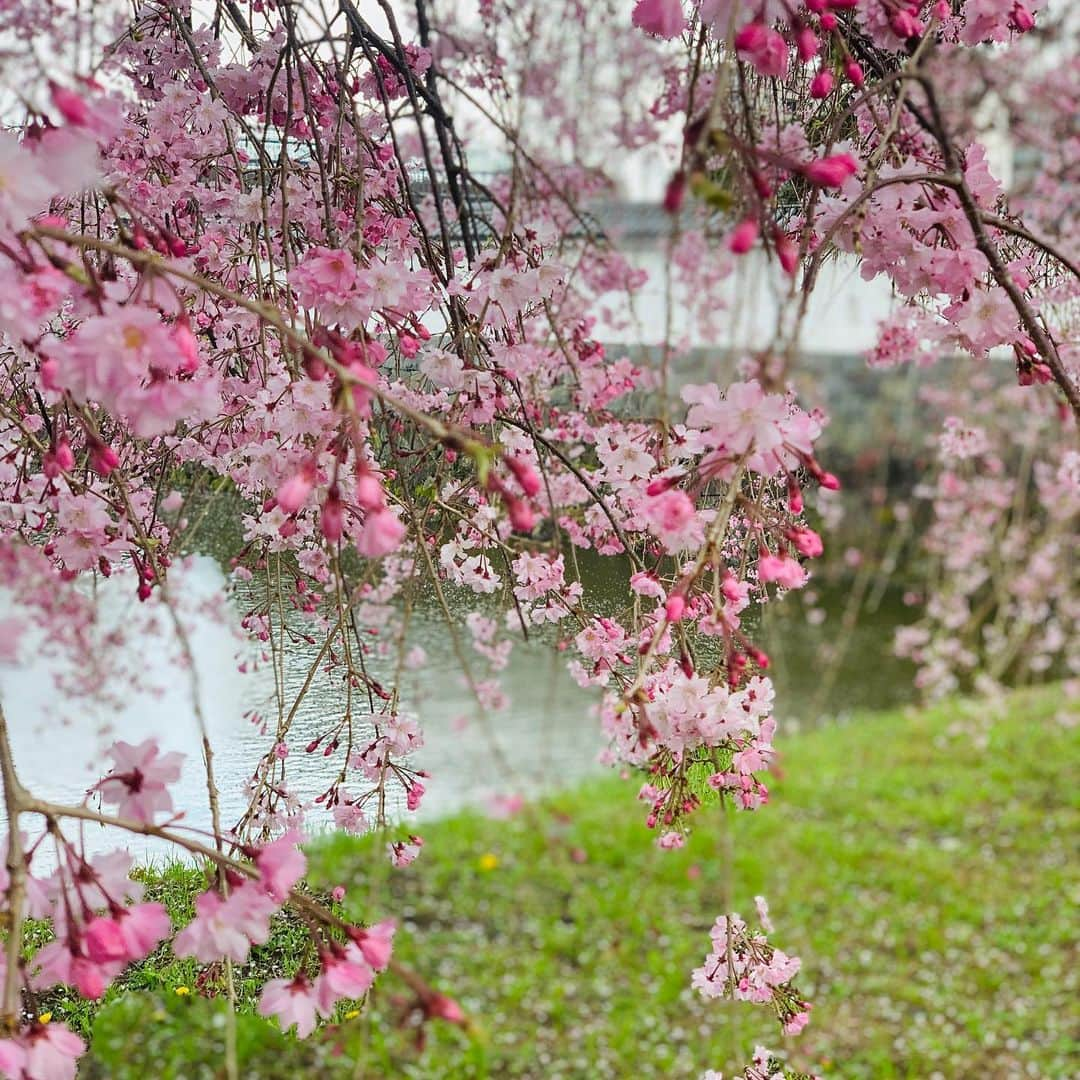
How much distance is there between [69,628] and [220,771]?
1140 millimetres

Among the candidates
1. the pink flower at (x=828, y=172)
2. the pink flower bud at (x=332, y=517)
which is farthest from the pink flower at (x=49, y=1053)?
the pink flower at (x=828, y=172)

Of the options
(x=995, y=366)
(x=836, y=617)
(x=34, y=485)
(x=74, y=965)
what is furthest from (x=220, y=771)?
(x=836, y=617)

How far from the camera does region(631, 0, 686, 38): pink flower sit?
940mm

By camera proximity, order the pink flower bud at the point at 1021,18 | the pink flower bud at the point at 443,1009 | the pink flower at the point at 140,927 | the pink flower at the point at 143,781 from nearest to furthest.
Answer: the pink flower bud at the point at 443,1009 → the pink flower at the point at 140,927 → the pink flower at the point at 143,781 → the pink flower bud at the point at 1021,18

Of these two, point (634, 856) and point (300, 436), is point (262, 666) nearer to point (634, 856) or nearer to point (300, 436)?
point (300, 436)

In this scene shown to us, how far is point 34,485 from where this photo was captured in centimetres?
148

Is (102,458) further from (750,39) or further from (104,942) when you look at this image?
(750,39)

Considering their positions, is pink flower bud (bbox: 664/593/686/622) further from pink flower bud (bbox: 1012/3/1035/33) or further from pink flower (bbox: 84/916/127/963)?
pink flower bud (bbox: 1012/3/1035/33)

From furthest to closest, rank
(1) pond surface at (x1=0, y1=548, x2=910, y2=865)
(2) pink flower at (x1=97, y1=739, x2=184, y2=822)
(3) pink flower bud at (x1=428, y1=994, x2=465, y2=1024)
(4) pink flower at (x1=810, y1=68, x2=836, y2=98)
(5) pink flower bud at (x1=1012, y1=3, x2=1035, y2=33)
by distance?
(1) pond surface at (x1=0, y1=548, x2=910, y2=865), (5) pink flower bud at (x1=1012, y1=3, x2=1035, y2=33), (4) pink flower at (x1=810, y1=68, x2=836, y2=98), (2) pink flower at (x1=97, y1=739, x2=184, y2=822), (3) pink flower bud at (x1=428, y1=994, x2=465, y2=1024)

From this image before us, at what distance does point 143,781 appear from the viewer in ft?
2.85

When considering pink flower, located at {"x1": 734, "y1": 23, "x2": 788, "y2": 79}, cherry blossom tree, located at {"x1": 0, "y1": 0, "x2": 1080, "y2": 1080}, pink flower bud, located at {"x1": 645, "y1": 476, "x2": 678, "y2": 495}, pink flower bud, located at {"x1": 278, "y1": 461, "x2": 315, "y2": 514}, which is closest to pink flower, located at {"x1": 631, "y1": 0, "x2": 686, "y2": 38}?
cherry blossom tree, located at {"x1": 0, "y1": 0, "x2": 1080, "y2": 1080}

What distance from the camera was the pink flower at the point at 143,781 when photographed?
868mm

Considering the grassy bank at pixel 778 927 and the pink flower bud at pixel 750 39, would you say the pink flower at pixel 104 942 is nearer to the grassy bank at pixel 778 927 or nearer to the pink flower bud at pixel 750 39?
the pink flower bud at pixel 750 39

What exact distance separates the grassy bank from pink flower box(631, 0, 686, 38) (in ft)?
4.87
